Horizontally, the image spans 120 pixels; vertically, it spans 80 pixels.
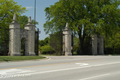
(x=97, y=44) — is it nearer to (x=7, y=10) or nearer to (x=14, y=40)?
(x=14, y=40)

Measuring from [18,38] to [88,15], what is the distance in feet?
54.0

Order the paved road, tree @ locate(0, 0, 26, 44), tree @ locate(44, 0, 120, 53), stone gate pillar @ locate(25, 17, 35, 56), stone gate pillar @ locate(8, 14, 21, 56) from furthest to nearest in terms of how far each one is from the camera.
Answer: tree @ locate(0, 0, 26, 44)
tree @ locate(44, 0, 120, 53)
stone gate pillar @ locate(25, 17, 35, 56)
stone gate pillar @ locate(8, 14, 21, 56)
the paved road

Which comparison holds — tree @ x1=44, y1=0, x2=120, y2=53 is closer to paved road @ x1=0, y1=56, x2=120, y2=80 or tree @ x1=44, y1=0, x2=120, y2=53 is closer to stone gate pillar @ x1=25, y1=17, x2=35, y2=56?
stone gate pillar @ x1=25, y1=17, x2=35, y2=56

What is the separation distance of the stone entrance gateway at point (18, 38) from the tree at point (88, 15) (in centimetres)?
998

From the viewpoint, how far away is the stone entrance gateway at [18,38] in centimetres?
2433

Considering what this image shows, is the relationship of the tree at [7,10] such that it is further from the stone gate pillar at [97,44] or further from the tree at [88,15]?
the stone gate pillar at [97,44]

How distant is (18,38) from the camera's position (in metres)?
24.8

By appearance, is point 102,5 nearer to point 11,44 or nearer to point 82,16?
point 82,16

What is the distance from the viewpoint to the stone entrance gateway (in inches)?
958

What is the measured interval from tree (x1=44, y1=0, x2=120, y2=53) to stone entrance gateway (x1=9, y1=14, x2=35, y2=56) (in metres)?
9.98

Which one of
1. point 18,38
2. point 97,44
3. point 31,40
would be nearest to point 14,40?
point 18,38

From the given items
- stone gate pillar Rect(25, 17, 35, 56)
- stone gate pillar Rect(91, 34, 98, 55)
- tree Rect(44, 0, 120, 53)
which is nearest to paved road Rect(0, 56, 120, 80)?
stone gate pillar Rect(25, 17, 35, 56)

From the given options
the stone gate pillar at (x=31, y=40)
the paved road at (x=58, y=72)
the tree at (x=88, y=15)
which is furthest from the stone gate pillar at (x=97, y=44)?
the paved road at (x=58, y=72)

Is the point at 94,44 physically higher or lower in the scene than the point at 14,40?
lower
